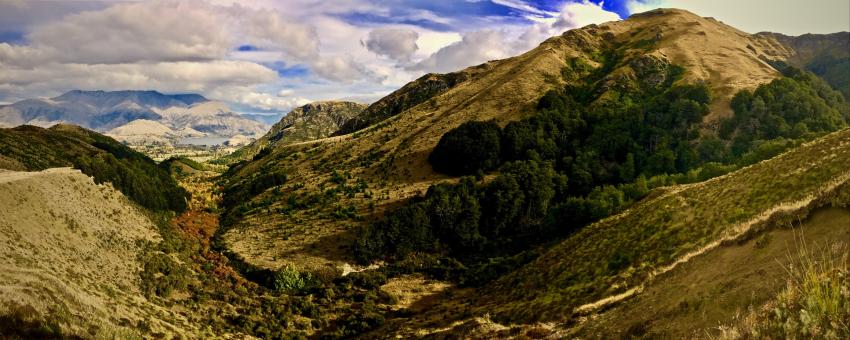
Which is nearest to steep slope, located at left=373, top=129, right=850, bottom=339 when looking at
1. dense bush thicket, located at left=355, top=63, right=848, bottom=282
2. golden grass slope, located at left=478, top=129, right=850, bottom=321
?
golden grass slope, located at left=478, top=129, right=850, bottom=321

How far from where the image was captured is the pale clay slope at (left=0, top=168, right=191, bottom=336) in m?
28.1

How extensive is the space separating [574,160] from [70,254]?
102m

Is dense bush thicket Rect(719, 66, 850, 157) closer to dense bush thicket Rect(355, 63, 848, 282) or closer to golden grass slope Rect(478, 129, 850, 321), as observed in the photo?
dense bush thicket Rect(355, 63, 848, 282)

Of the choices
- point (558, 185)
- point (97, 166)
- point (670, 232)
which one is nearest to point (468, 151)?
point (558, 185)

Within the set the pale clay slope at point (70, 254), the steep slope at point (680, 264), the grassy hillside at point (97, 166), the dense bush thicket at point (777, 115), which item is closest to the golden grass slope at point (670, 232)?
the steep slope at point (680, 264)

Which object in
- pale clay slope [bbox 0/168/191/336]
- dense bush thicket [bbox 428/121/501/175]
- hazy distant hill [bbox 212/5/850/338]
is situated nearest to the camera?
pale clay slope [bbox 0/168/191/336]

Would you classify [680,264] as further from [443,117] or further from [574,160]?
[443,117]

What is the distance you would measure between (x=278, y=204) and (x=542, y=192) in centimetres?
6791

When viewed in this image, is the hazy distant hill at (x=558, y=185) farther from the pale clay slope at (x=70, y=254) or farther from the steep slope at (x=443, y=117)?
the pale clay slope at (x=70, y=254)

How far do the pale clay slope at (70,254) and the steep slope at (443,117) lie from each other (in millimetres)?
26405

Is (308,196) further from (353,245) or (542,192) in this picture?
(542,192)

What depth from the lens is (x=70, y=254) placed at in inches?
1743

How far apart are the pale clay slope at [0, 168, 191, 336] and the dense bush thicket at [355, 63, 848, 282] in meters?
38.3

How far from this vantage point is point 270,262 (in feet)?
251
